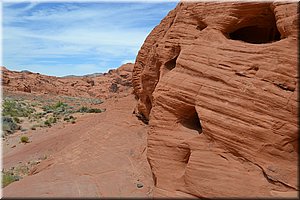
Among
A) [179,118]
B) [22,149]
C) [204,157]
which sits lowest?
[22,149]

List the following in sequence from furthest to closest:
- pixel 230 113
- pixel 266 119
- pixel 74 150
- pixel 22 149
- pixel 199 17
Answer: pixel 22 149, pixel 74 150, pixel 199 17, pixel 230 113, pixel 266 119

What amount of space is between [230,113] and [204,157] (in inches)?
41.3

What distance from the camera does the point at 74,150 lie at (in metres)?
11.6

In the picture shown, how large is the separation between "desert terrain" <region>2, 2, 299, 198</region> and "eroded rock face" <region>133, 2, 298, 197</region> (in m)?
0.02

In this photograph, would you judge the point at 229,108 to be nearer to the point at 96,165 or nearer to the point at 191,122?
the point at 191,122

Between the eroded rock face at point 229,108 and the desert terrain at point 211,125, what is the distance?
0.06 ft

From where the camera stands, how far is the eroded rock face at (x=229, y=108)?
5.83 m

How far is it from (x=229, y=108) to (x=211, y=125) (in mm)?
Answer: 541

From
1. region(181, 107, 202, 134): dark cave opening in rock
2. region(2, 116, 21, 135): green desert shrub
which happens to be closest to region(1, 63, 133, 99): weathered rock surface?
region(2, 116, 21, 135): green desert shrub

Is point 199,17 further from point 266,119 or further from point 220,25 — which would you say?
point 266,119

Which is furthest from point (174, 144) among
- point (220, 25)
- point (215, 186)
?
point (220, 25)

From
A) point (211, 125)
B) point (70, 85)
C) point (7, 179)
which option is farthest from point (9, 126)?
point (70, 85)

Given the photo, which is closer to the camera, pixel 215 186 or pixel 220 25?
pixel 215 186

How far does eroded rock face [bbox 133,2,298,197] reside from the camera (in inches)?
229
